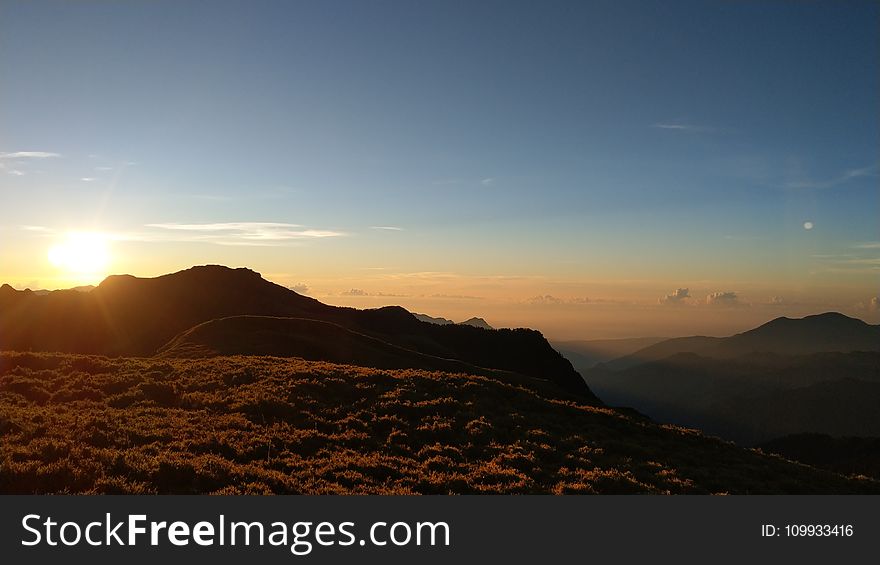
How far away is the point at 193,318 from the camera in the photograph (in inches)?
5084

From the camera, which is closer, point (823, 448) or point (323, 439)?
point (323, 439)

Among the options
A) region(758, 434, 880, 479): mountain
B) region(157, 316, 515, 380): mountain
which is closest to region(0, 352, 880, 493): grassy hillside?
region(157, 316, 515, 380): mountain

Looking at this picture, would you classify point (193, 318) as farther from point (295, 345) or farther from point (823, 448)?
point (823, 448)

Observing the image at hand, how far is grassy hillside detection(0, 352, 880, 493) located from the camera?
605 inches

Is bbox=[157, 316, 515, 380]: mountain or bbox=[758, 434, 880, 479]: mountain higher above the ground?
bbox=[157, 316, 515, 380]: mountain

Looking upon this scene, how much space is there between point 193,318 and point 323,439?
122m

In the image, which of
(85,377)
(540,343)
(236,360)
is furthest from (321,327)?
(540,343)

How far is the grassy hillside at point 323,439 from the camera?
1538 cm

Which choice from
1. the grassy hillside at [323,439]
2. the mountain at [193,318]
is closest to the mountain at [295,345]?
the grassy hillside at [323,439]

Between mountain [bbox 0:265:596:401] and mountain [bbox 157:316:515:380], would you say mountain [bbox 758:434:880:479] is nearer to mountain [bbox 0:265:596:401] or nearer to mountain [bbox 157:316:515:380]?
mountain [bbox 0:265:596:401]

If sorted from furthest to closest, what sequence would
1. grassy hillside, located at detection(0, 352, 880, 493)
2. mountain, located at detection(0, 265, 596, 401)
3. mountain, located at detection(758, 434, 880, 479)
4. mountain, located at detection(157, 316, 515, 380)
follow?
mountain, located at detection(0, 265, 596, 401) → mountain, located at detection(758, 434, 880, 479) → mountain, located at detection(157, 316, 515, 380) → grassy hillside, located at detection(0, 352, 880, 493)

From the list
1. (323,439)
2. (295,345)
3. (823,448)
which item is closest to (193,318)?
(295,345)

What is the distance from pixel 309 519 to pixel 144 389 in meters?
18.9

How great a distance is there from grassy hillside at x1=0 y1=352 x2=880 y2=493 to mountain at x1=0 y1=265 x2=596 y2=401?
273 ft
